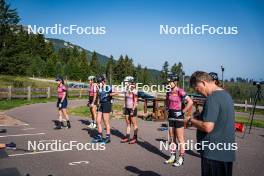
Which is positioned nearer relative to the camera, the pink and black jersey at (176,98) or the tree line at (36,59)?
the pink and black jersey at (176,98)

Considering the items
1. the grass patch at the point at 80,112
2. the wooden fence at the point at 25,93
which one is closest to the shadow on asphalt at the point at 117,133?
the grass patch at the point at 80,112

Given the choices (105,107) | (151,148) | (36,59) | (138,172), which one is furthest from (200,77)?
(36,59)

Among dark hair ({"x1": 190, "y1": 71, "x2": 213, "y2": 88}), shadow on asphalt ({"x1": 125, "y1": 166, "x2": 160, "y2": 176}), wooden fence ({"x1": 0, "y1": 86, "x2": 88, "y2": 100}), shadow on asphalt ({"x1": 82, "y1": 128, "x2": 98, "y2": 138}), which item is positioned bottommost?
shadow on asphalt ({"x1": 125, "y1": 166, "x2": 160, "y2": 176})

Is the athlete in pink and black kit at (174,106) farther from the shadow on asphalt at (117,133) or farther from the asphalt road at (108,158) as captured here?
the shadow on asphalt at (117,133)

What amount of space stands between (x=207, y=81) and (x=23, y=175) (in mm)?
4788

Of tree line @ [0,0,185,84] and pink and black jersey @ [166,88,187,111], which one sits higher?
tree line @ [0,0,185,84]

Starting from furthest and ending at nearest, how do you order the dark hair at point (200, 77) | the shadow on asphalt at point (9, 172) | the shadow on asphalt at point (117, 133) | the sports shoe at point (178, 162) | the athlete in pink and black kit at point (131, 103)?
the shadow on asphalt at point (117, 133) → the athlete in pink and black kit at point (131, 103) → the sports shoe at point (178, 162) → the shadow on asphalt at point (9, 172) → the dark hair at point (200, 77)

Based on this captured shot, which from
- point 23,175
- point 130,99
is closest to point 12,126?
point 130,99

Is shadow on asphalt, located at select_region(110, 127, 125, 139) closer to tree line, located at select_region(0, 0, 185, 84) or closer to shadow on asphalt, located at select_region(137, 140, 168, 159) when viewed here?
shadow on asphalt, located at select_region(137, 140, 168, 159)

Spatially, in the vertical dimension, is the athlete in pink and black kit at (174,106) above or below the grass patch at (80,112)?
above

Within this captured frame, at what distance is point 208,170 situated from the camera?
167 inches

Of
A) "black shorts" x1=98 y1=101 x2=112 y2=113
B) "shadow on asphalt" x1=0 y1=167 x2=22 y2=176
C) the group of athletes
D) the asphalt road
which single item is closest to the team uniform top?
the group of athletes

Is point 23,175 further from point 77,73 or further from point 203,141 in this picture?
point 77,73

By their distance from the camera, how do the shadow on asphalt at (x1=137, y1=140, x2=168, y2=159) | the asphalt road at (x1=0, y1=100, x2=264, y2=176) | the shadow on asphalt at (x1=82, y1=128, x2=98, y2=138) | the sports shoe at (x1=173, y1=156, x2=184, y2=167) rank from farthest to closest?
1. the shadow on asphalt at (x1=82, y1=128, x2=98, y2=138)
2. the shadow on asphalt at (x1=137, y1=140, x2=168, y2=159)
3. the sports shoe at (x1=173, y1=156, x2=184, y2=167)
4. the asphalt road at (x1=0, y1=100, x2=264, y2=176)
